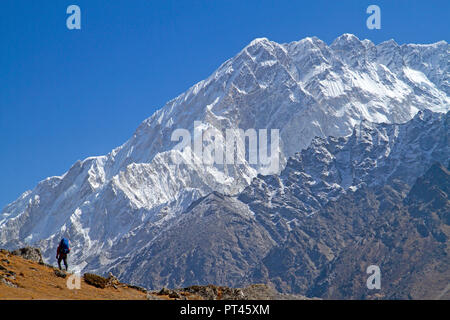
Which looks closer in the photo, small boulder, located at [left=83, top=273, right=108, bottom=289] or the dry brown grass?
the dry brown grass

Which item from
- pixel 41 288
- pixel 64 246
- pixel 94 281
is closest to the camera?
pixel 41 288

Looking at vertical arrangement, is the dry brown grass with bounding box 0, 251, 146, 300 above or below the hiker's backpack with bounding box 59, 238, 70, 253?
below

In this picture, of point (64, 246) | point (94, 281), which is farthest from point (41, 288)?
point (64, 246)

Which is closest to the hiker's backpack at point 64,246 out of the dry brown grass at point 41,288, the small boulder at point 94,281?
the dry brown grass at point 41,288

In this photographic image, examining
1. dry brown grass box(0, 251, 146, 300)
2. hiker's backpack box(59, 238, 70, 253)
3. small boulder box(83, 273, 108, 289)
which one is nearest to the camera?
dry brown grass box(0, 251, 146, 300)

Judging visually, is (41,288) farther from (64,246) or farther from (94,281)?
(64,246)

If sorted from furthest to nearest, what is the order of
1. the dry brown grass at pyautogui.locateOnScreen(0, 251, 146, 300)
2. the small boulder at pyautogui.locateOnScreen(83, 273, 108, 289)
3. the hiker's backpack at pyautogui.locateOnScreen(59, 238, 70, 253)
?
the hiker's backpack at pyautogui.locateOnScreen(59, 238, 70, 253)
the small boulder at pyautogui.locateOnScreen(83, 273, 108, 289)
the dry brown grass at pyautogui.locateOnScreen(0, 251, 146, 300)

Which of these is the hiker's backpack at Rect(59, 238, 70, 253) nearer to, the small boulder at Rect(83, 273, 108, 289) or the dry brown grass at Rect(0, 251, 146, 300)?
the dry brown grass at Rect(0, 251, 146, 300)

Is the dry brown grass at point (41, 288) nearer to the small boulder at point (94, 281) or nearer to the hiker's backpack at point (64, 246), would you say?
the small boulder at point (94, 281)

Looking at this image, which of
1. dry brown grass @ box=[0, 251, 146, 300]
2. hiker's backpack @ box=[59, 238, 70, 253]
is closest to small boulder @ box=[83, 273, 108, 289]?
dry brown grass @ box=[0, 251, 146, 300]

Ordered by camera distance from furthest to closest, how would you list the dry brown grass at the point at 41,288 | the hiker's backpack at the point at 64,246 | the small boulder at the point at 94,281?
the hiker's backpack at the point at 64,246 → the small boulder at the point at 94,281 → the dry brown grass at the point at 41,288
